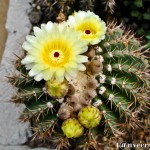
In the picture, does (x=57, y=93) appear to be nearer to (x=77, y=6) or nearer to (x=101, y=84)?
(x=101, y=84)

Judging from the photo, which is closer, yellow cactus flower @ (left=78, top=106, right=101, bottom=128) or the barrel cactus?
the barrel cactus

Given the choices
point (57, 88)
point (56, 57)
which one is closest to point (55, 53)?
point (56, 57)

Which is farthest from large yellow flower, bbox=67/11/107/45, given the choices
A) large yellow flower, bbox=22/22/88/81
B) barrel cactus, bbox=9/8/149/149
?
large yellow flower, bbox=22/22/88/81

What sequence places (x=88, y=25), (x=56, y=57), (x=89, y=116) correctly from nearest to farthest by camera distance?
1. (x=56, y=57)
2. (x=89, y=116)
3. (x=88, y=25)

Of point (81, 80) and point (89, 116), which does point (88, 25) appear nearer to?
point (81, 80)

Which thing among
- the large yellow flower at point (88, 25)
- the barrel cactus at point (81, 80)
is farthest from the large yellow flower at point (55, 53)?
the large yellow flower at point (88, 25)

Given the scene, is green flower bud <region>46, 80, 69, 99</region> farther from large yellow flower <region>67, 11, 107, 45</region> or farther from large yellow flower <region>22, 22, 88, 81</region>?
large yellow flower <region>67, 11, 107, 45</region>

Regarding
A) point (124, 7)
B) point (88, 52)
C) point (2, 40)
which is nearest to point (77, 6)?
point (124, 7)
